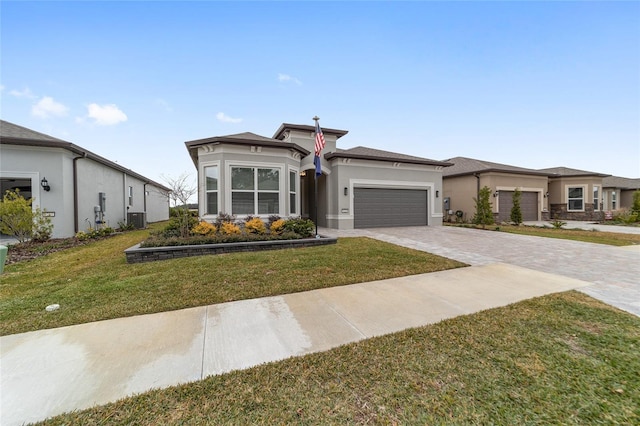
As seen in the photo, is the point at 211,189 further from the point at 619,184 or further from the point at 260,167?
the point at 619,184

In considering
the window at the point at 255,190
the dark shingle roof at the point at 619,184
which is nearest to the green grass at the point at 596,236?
the window at the point at 255,190

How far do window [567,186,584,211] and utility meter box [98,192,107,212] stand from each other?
104ft

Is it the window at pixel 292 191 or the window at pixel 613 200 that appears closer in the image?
the window at pixel 292 191

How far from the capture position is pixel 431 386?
1938 millimetres

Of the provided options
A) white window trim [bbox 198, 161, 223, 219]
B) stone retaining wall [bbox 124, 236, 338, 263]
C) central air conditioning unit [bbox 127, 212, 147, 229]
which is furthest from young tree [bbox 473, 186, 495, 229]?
central air conditioning unit [bbox 127, 212, 147, 229]

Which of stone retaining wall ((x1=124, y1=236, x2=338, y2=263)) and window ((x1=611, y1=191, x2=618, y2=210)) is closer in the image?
stone retaining wall ((x1=124, y1=236, x2=338, y2=263))

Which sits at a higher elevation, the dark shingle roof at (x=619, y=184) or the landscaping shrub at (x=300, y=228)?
the dark shingle roof at (x=619, y=184)

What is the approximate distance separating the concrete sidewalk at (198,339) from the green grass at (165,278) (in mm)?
345

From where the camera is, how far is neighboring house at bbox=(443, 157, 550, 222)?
Result: 1670cm

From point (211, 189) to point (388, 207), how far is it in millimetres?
9091

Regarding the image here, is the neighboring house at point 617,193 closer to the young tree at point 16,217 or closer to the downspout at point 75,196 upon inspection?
the downspout at point 75,196

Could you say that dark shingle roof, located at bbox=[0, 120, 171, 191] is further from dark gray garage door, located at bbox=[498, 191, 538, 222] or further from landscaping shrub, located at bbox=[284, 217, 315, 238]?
dark gray garage door, located at bbox=[498, 191, 538, 222]

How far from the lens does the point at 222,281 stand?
14.8 feet

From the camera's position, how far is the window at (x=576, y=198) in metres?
18.8
